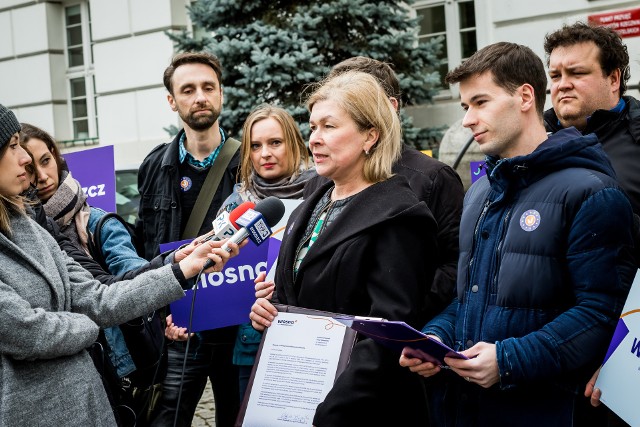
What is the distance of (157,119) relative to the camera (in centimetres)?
1273

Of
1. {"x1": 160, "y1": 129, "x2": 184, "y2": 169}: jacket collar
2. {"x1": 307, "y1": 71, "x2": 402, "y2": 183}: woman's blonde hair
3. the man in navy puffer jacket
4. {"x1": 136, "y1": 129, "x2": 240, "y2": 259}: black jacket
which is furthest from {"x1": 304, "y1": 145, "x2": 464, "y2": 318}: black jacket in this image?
{"x1": 160, "y1": 129, "x2": 184, "y2": 169}: jacket collar

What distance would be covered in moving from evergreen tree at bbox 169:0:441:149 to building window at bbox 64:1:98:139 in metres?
6.51

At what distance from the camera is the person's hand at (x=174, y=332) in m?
4.12

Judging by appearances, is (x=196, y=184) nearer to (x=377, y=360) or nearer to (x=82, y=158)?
(x=82, y=158)

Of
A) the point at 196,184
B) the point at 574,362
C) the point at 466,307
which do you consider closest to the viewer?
the point at 574,362

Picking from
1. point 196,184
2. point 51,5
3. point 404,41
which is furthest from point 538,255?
point 51,5

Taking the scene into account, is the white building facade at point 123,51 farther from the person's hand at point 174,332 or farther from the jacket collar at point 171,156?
the person's hand at point 174,332

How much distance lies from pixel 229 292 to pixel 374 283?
1.33 meters

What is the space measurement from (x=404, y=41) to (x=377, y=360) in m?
6.32

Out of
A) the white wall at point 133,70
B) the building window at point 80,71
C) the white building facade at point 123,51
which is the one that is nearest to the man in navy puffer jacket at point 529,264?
the white building facade at point 123,51

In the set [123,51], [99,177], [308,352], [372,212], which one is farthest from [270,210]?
[123,51]

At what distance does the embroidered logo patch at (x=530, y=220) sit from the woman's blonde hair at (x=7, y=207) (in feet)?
5.95

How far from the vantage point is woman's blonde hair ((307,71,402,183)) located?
120 inches

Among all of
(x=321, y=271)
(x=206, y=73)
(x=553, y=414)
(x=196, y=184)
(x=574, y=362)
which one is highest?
(x=206, y=73)
